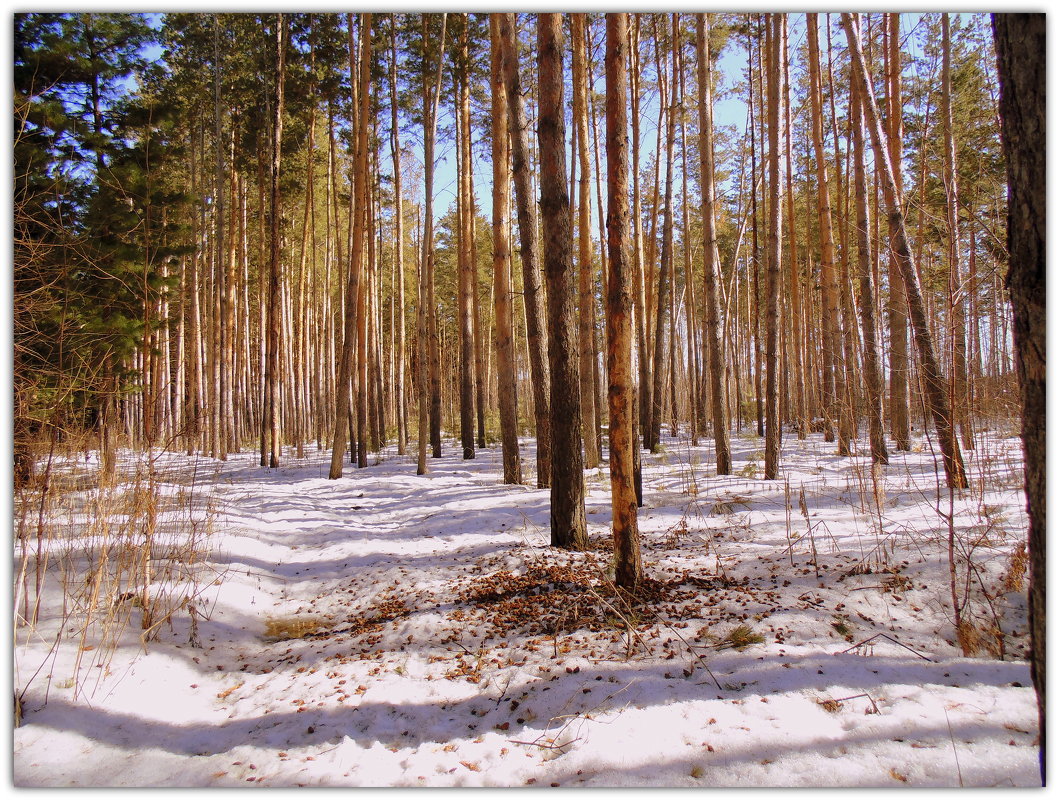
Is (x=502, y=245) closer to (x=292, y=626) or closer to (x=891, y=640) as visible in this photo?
(x=292, y=626)

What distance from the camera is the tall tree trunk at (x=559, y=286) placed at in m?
4.50

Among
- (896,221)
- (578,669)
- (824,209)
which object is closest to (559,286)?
(578,669)

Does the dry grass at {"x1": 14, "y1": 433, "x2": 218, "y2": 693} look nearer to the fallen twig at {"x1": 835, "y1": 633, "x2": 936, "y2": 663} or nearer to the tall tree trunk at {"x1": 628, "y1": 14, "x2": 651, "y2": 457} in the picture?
the fallen twig at {"x1": 835, "y1": 633, "x2": 936, "y2": 663}

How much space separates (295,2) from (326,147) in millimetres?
17593

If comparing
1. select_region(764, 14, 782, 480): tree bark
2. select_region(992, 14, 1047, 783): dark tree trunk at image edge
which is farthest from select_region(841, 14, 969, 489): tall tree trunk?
select_region(992, 14, 1047, 783): dark tree trunk at image edge

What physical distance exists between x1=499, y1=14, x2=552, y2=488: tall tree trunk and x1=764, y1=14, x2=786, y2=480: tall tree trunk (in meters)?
2.99

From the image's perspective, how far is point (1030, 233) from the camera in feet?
4.49

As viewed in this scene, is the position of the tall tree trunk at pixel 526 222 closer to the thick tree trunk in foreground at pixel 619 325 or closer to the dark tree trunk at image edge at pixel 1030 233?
the thick tree trunk in foreground at pixel 619 325

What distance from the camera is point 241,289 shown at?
1457 cm

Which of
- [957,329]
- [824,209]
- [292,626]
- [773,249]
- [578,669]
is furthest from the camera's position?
[824,209]

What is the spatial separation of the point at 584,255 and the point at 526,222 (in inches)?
39.5

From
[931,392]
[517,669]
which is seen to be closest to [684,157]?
[931,392]

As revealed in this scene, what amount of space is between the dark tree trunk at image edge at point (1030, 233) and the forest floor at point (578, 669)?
831 mm

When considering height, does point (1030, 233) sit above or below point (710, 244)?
below
